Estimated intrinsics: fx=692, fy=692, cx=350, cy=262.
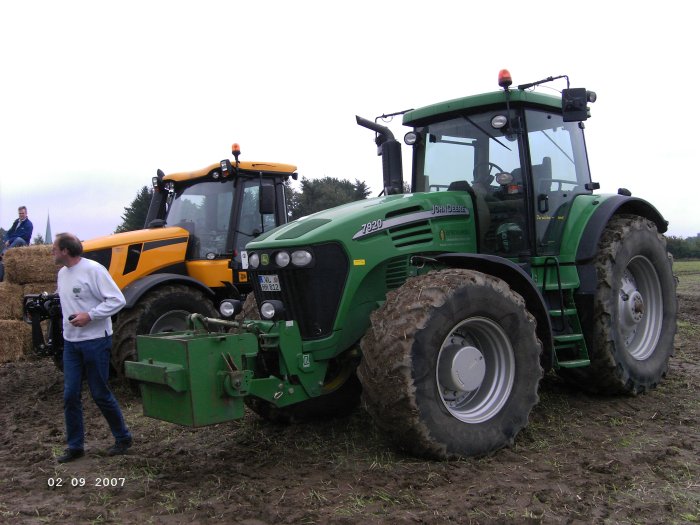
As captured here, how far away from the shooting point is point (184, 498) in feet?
13.3

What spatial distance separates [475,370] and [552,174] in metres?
2.21

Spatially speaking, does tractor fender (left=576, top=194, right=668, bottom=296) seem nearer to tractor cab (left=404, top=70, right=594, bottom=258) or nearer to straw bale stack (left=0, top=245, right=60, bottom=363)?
tractor cab (left=404, top=70, right=594, bottom=258)

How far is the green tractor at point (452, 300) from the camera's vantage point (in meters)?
4.38

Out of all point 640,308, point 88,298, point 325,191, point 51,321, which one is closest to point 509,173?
point 640,308

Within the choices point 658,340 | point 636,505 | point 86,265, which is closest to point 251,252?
point 86,265

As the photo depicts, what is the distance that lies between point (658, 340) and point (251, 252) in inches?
160

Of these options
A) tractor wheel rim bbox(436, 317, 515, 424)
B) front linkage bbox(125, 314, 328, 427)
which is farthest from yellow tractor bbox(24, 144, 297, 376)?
tractor wheel rim bbox(436, 317, 515, 424)

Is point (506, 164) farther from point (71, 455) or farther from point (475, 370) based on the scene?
point (71, 455)

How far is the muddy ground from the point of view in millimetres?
3773

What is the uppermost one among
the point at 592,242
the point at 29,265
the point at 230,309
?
the point at 29,265

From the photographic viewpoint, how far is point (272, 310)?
4832 mm

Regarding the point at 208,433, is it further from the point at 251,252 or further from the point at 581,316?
the point at 581,316

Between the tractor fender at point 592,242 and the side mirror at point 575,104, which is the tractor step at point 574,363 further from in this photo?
the side mirror at point 575,104

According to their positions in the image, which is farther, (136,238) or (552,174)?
(136,238)
